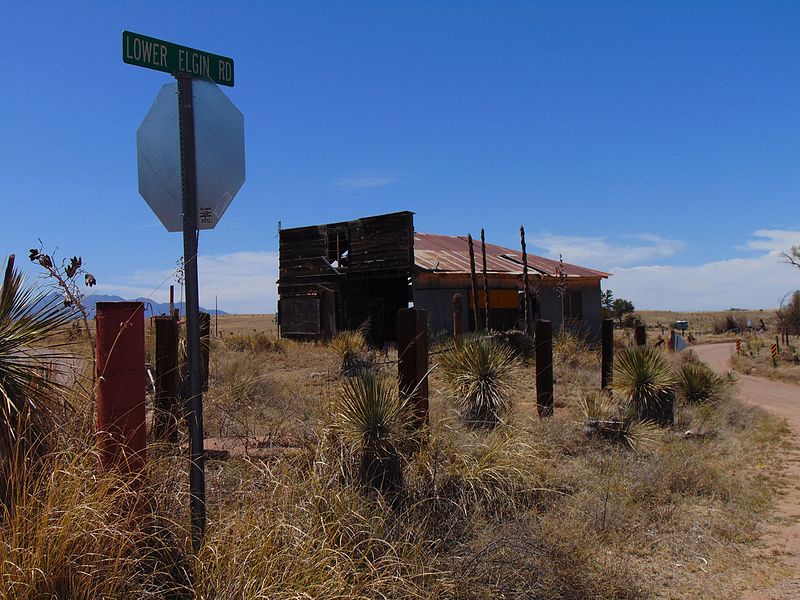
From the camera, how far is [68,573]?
2.94 metres

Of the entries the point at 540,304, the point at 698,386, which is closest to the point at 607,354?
the point at 698,386

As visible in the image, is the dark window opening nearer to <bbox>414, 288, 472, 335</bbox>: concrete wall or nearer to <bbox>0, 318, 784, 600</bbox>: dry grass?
<bbox>414, 288, 472, 335</bbox>: concrete wall

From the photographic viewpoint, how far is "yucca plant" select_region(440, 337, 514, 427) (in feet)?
29.5

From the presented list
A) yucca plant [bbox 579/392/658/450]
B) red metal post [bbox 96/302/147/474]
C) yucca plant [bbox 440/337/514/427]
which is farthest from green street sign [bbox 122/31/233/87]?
yucca plant [bbox 579/392/658/450]

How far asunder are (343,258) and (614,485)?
1937 cm

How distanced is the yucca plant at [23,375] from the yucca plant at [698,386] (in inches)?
464

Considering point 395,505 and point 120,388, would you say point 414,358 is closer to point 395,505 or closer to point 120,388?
point 395,505

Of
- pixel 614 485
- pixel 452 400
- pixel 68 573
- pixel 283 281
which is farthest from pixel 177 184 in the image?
pixel 283 281

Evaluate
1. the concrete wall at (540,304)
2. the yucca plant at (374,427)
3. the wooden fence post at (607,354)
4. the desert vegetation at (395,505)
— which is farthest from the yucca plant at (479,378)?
the concrete wall at (540,304)

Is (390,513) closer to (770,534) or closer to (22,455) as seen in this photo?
(22,455)

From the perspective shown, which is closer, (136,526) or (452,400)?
(136,526)

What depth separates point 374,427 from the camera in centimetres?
556

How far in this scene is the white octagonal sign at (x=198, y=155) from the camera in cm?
362

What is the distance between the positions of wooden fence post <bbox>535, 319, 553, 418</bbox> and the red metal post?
6947 millimetres
